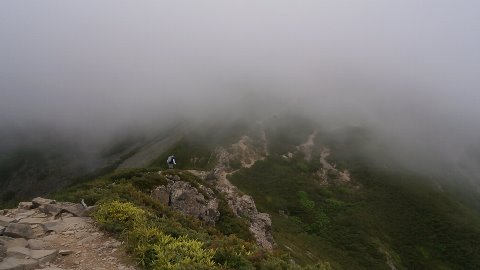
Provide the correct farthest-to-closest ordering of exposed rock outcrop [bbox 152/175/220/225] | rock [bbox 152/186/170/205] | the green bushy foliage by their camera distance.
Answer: exposed rock outcrop [bbox 152/175/220/225]
rock [bbox 152/186/170/205]
the green bushy foliage

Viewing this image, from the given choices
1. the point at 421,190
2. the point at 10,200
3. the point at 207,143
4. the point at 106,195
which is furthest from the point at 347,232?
the point at 10,200

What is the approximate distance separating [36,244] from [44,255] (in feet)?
5.76

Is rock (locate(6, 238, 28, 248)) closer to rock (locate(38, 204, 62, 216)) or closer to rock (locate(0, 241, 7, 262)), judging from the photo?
rock (locate(0, 241, 7, 262))

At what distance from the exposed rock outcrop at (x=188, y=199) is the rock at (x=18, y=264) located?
2851 centimetres

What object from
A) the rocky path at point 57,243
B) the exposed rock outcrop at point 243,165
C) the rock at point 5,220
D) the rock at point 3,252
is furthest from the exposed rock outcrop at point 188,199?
A: the rock at point 3,252

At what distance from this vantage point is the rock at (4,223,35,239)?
739 inches

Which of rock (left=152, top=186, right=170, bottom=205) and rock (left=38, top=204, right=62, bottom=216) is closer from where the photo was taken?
rock (left=38, top=204, right=62, bottom=216)

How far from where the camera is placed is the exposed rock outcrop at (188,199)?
1799 inches

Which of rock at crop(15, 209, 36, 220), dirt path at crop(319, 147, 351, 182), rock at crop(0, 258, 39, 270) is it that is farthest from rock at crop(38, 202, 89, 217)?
dirt path at crop(319, 147, 351, 182)

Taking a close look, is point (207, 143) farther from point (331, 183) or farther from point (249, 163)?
point (331, 183)

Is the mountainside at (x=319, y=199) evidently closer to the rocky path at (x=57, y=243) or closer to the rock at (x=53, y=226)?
the rocky path at (x=57, y=243)

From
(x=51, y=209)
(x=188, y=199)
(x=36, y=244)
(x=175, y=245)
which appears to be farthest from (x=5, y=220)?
(x=188, y=199)

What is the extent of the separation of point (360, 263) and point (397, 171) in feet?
274

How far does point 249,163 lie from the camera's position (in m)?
173
